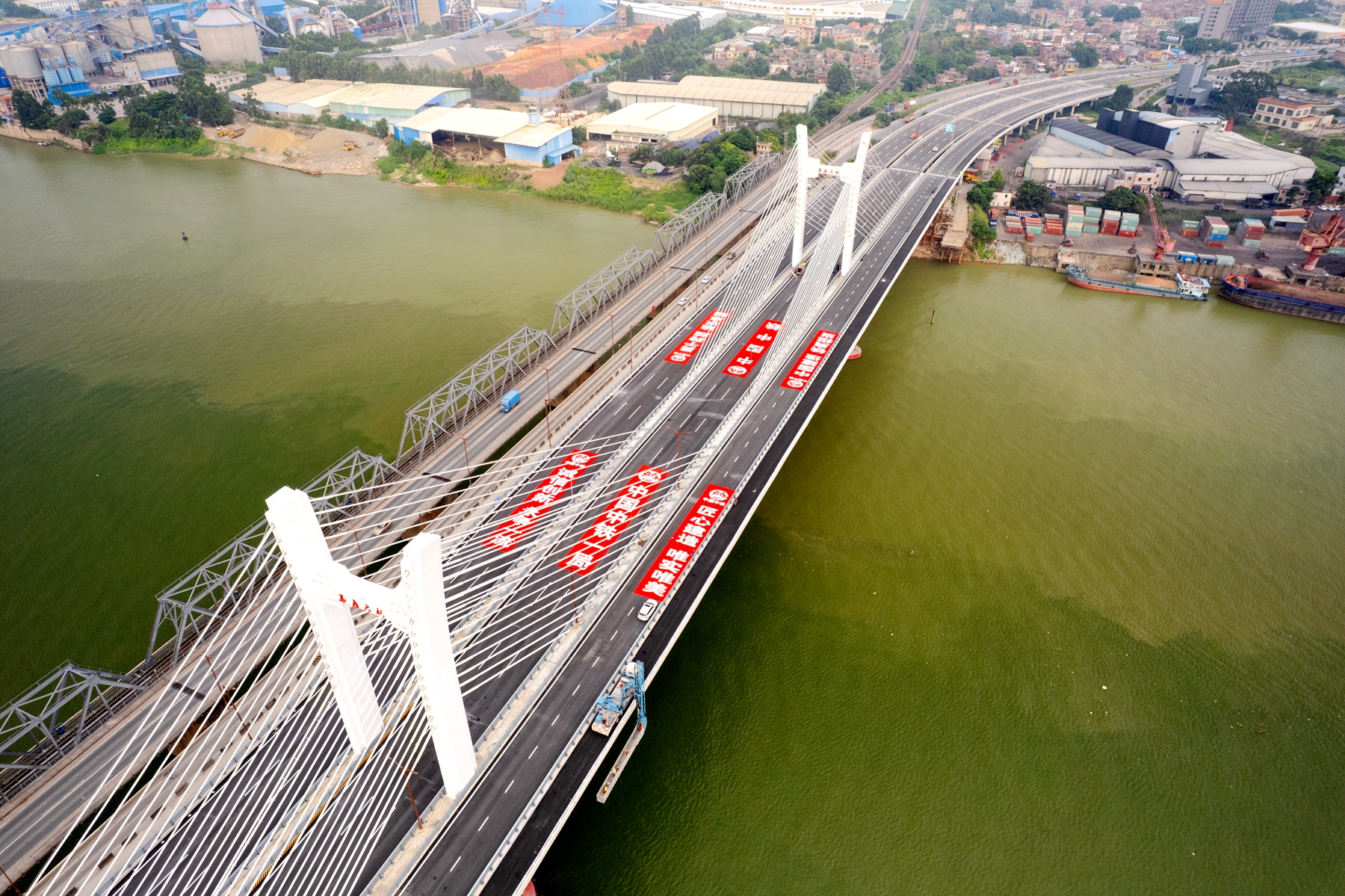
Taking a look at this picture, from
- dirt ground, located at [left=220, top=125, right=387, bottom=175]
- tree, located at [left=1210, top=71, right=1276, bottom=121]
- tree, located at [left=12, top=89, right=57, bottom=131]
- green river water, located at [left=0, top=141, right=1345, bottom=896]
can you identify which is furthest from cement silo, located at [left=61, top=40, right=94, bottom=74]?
tree, located at [left=1210, top=71, right=1276, bottom=121]

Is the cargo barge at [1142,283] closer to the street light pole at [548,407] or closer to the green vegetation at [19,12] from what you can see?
the street light pole at [548,407]

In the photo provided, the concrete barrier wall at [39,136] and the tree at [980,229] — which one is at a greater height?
the concrete barrier wall at [39,136]

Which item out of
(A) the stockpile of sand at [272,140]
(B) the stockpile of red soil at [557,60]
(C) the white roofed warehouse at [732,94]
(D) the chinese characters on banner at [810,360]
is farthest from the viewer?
(B) the stockpile of red soil at [557,60]

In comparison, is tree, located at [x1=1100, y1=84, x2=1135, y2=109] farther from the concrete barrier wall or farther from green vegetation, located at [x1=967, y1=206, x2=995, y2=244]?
the concrete barrier wall

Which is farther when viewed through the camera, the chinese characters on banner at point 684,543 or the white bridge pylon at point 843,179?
the white bridge pylon at point 843,179

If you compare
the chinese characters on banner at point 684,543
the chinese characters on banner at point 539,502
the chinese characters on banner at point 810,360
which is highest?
the chinese characters on banner at point 810,360

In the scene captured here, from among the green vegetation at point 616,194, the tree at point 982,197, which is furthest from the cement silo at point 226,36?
the tree at point 982,197

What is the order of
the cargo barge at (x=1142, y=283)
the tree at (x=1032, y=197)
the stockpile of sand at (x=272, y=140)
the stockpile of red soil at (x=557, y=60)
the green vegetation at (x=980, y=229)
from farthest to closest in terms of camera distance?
the stockpile of red soil at (x=557, y=60)
the stockpile of sand at (x=272, y=140)
the tree at (x=1032, y=197)
the green vegetation at (x=980, y=229)
the cargo barge at (x=1142, y=283)
